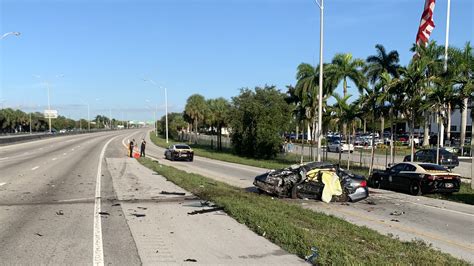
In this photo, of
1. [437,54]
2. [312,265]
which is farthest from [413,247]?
[437,54]

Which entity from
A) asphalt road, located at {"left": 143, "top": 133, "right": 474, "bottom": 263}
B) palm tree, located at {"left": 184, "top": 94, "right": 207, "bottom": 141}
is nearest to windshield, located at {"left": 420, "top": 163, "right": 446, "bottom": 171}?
asphalt road, located at {"left": 143, "top": 133, "right": 474, "bottom": 263}

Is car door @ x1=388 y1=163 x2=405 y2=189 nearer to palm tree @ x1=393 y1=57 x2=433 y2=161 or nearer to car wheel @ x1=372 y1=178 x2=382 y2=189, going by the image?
car wheel @ x1=372 y1=178 x2=382 y2=189

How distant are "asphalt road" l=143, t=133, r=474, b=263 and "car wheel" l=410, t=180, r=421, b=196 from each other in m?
0.69

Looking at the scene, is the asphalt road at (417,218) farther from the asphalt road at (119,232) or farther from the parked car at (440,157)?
the parked car at (440,157)

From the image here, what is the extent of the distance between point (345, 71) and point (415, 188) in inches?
804

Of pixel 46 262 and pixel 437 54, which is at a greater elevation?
pixel 437 54

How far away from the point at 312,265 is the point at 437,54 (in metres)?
25.4

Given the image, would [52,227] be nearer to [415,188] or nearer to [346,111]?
[415,188]

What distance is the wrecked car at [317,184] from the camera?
1616cm

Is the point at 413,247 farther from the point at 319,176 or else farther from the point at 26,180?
the point at 26,180

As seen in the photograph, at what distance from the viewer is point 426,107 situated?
78.8 ft

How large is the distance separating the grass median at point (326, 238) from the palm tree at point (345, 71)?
26.7 m

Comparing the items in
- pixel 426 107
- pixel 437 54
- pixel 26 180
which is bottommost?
pixel 26 180

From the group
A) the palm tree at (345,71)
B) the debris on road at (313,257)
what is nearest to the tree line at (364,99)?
the palm tree at (345,71)
